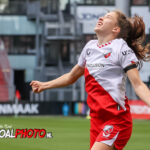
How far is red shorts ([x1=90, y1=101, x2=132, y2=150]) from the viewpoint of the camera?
16.5ft

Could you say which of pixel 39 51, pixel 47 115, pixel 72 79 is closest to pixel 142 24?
pixel 72 79

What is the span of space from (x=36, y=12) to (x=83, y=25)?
3.58m

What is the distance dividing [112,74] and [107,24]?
49 centimetres

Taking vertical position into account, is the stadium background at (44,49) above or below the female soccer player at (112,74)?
below

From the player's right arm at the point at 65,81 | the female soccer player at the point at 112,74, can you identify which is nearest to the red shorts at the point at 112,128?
the female soccer player at the point at 112,74

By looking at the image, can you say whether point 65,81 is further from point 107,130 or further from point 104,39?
point 107,130

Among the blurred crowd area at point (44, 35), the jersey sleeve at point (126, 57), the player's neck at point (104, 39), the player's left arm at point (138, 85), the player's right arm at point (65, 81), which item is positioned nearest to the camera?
the player's left arm at point (138, 85)

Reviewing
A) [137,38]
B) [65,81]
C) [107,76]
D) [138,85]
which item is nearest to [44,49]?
[65,81]

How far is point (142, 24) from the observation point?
5.34m

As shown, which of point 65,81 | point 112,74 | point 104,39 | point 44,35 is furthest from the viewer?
point 44,35

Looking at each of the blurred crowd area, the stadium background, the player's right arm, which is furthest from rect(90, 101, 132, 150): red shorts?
the blurred crowd area

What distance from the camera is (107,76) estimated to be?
517 centimetres

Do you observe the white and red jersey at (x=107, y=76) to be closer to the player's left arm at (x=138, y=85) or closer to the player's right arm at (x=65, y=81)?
the player's left arm at (x=138, y=85)

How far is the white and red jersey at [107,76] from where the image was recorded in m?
5.11
